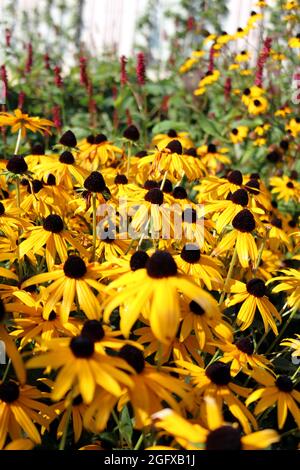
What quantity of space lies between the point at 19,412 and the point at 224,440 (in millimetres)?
581

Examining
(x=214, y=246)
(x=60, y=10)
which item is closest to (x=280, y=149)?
(x=214, y=246)

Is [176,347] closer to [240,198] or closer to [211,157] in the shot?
[240,198]

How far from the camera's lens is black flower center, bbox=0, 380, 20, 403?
57.6 inches

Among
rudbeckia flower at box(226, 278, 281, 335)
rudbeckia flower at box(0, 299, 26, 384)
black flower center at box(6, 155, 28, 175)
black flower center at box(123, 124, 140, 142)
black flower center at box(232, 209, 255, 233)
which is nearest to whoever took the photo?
rudbeckia flower at box(0, 299, 26, 384)

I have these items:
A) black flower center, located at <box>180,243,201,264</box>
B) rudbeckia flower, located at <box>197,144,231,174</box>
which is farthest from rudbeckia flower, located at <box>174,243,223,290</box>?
rudbeckia flower, located at <box>197,144,231,174</box>

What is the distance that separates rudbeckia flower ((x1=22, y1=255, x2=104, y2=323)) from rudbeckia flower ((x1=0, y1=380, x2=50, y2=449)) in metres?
0.22

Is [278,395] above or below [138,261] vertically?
below

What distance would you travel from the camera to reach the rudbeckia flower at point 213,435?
112 centimetres

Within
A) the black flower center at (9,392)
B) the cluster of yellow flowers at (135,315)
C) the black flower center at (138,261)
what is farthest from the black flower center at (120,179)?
the black flower center at (9,392)

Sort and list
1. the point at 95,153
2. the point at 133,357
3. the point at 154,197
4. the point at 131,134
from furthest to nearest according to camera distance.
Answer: the point at 95,153, the point at 131,134, the point at 154,197, the point at 133,357

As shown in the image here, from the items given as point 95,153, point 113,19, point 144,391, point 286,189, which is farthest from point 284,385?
point 113,19

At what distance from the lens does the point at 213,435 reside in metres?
1.15

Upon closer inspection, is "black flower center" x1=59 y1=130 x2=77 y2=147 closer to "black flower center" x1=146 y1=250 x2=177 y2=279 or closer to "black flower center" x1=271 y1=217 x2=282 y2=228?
"black flower center" x1=271 y1=217 x2=282 y2=228

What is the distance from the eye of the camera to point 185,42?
8.15 meters
